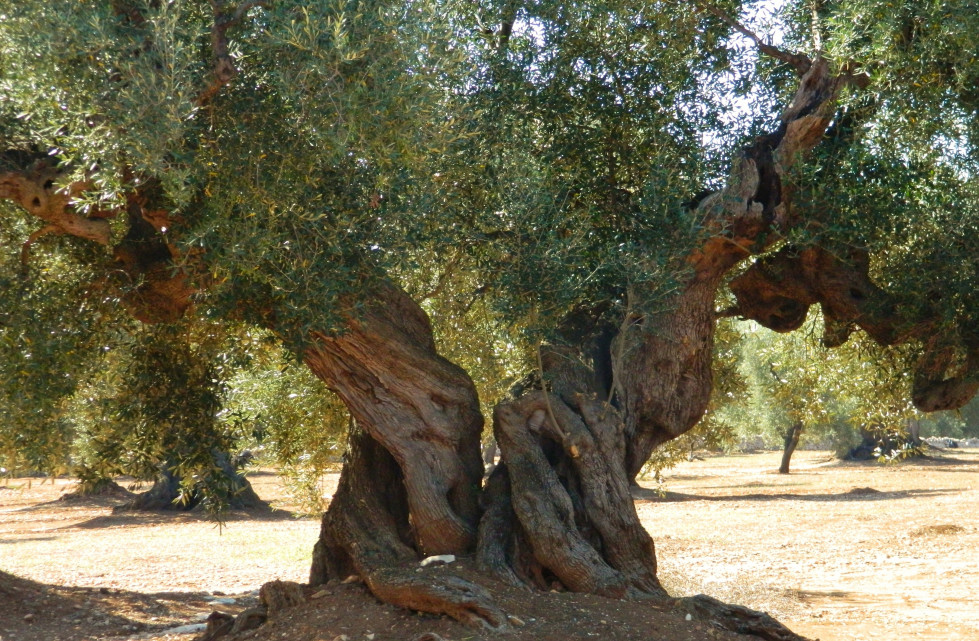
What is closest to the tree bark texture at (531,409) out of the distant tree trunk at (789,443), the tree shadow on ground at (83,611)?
the tree shadow on ground at (83,611)

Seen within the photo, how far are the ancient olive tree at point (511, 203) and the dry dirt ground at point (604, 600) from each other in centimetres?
55

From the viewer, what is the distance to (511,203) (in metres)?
7.41

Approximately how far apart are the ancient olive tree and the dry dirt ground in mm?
554

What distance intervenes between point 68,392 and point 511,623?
434cm

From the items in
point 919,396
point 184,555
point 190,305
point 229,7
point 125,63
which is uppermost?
point 229,7

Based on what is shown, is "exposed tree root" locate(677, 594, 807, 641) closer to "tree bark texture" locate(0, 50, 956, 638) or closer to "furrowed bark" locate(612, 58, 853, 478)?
"tree bark texture" locate(0, 50, 956, 638)

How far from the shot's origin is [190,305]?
328 inches

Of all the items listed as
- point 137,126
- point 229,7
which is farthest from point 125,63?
point 229,7

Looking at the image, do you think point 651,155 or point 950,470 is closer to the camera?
point 651,155

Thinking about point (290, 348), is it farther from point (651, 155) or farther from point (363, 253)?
point (651, 155)

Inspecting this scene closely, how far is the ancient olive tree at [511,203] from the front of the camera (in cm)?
603

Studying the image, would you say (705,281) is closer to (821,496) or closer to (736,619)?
(736,619)

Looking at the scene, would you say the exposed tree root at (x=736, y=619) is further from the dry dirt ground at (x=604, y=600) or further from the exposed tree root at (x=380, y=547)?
the exposed tree root at (x=380, y=547)

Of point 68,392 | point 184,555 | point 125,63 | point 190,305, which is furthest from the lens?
point 184,555
